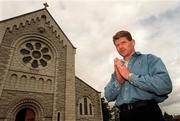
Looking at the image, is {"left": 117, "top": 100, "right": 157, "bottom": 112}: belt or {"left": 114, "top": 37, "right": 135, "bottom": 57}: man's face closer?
{"left": 117, "top": 100, "right": 157, "bottom": 112}: belt

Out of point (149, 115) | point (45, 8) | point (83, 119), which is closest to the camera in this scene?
point (149, 115)

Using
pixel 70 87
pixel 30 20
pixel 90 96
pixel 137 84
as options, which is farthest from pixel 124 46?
pixel 30 20

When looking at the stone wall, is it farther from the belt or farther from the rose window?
the belt

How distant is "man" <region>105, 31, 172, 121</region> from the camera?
1905 mm

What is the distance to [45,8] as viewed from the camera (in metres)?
17.5

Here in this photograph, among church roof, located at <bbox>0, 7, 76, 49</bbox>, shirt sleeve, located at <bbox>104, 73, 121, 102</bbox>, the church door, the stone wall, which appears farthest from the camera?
the stone wall

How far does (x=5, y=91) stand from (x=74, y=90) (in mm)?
5426

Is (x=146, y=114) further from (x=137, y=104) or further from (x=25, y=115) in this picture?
(x=25, y=115)

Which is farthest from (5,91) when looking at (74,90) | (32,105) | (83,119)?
(83,119)

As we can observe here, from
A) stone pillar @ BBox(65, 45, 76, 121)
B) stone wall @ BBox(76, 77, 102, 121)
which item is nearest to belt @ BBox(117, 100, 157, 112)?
stone pillar @ BBox(65, 45, 76, 121)

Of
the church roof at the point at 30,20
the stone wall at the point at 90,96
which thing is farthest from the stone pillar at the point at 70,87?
the church roof at the point at 30,20

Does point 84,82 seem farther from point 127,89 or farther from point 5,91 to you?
point 127,89

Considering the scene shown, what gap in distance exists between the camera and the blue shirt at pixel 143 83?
74.5 inches

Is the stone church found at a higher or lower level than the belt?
higher
